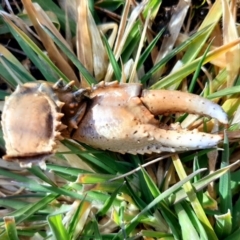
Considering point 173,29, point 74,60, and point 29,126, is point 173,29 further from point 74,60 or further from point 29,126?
point 29,126

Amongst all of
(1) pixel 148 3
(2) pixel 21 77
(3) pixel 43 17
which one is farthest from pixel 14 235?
(1) pixel 148 3

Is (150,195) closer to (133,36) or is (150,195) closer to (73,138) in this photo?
(73,138)

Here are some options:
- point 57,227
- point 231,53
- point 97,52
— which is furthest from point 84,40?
point 57,227

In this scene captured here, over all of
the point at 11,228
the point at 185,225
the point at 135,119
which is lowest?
the point at 185,225

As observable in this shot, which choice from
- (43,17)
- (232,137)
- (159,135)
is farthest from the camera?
(43,17)

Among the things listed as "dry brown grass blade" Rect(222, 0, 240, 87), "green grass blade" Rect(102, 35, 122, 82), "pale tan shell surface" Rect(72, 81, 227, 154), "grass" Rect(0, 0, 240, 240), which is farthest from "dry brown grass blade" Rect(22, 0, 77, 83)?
"dry brown grass blade" Rect(222, 0, 240, 87)

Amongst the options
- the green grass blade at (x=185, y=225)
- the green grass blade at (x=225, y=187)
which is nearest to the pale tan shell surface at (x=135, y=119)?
the green grass blade at (x=225, y=187)

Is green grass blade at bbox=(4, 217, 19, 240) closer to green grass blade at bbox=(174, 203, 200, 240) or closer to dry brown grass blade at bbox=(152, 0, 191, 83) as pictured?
green grass blade at bbox=(174, 203, 200, 240)
